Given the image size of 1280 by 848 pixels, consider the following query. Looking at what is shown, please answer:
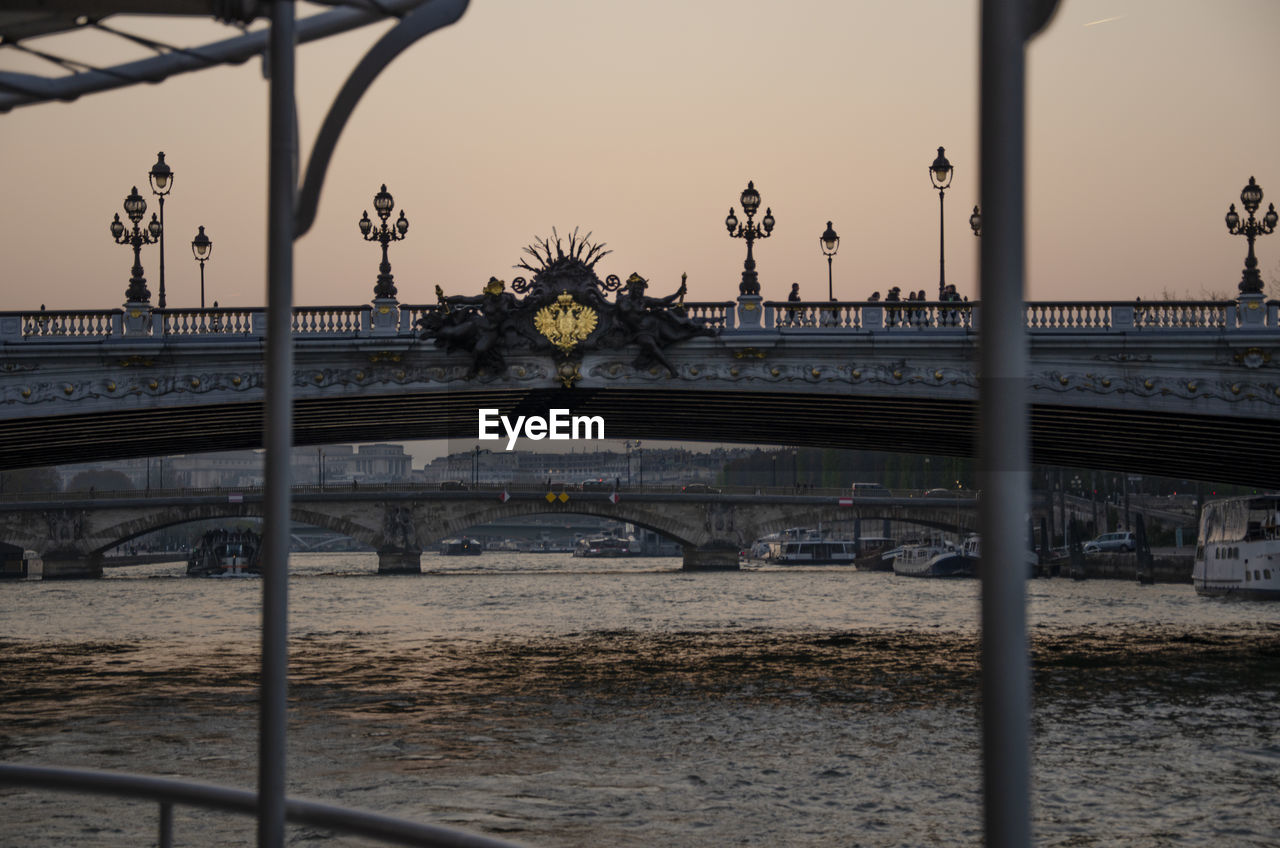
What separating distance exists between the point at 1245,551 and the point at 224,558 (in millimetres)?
75477

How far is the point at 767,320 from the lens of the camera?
128 feet

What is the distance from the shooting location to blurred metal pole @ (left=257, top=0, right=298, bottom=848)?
495 cm

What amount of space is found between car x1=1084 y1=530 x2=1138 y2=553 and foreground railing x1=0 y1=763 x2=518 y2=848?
292 feet

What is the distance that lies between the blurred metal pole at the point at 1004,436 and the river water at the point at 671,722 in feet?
52.2

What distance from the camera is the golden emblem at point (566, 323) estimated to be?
127 feet

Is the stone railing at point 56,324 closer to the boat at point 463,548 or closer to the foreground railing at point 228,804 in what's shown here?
the foreground railing at point 228,804

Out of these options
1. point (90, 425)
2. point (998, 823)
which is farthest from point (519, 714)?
point (998, 823)

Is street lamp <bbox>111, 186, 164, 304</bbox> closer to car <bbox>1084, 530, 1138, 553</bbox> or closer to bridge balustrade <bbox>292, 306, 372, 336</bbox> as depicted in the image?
bridge balustrade <bbox>292, 306, 372, 336</bbox>

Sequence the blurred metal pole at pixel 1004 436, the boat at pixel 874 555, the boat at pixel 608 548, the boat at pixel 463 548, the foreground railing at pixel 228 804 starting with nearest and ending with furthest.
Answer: the blurred metal pole at pixel 1004 436
the foreground railing at pixel 228 804
the boat at pixel 874 555
the boat at pixel 608 548
the boat at pixel 463 548

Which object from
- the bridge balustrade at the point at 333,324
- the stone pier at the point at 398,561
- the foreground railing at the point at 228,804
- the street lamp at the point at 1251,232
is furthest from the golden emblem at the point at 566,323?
the stone pier at the point at 398,561

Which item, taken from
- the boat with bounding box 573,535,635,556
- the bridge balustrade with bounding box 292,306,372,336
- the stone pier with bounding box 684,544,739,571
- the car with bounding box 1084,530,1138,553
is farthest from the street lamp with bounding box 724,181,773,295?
the boat with bounding box 573,535,635,556

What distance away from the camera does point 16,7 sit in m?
7.30

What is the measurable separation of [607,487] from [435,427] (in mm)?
69856

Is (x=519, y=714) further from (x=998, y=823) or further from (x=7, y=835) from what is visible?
(x=998, y=823)
